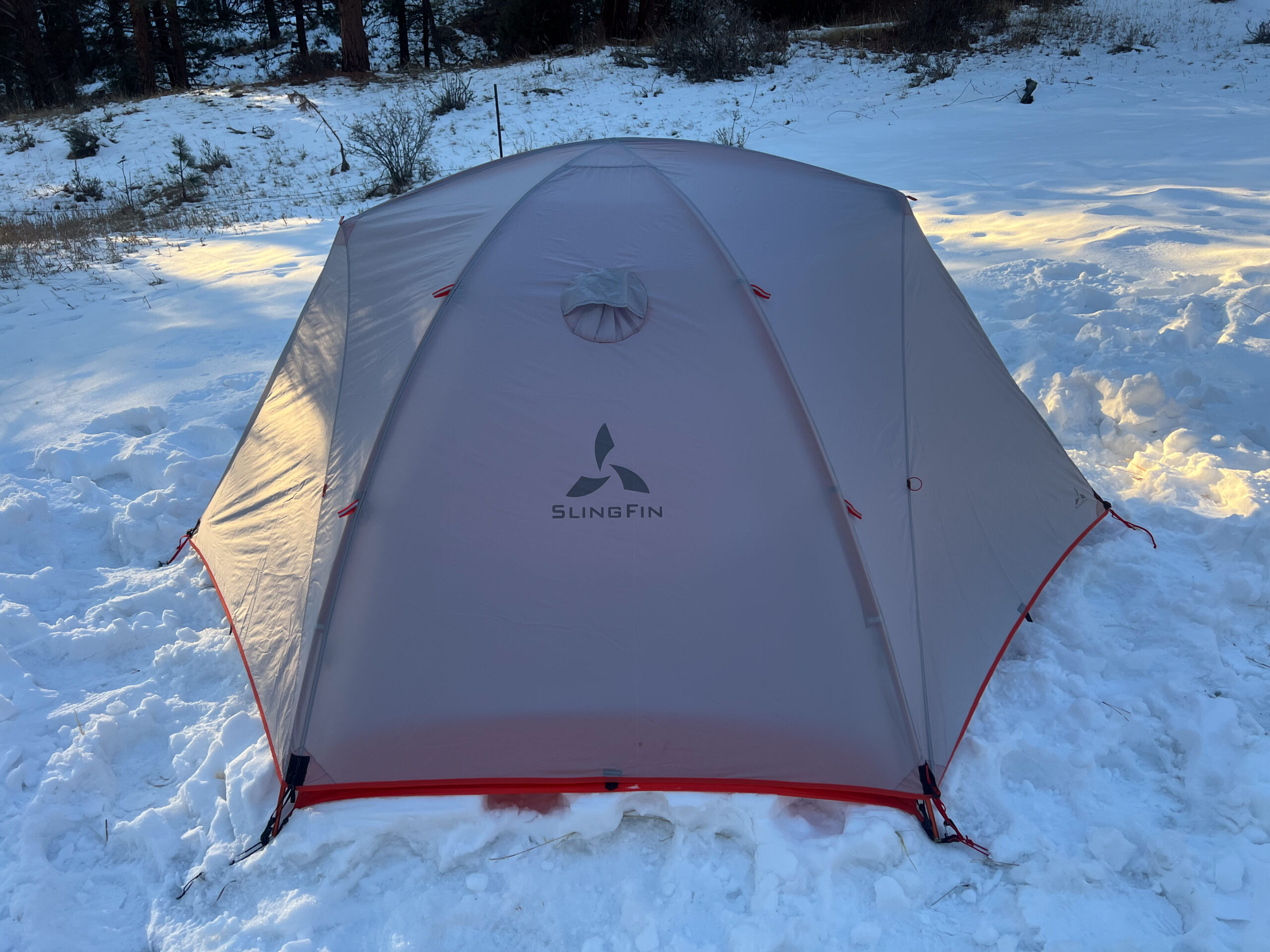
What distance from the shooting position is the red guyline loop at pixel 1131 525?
3.66 metres

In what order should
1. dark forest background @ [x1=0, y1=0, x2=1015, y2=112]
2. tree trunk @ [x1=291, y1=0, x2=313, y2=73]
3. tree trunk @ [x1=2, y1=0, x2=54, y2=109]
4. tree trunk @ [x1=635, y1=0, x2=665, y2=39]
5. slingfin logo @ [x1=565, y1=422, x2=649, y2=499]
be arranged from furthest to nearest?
tree trunk @ [x1=291, y1=0, x2=313, y2=73], tree trunk @ [x1=2, y1=0, x2=54, y2=109], tree trunk @ [x1=635, y1=0, x2=665, y2=39], dark forest background @ [x1=0, y1=0, x2=1015, y2=112], slingfin logo @ [x1=565, y1=422, x2=649, y2=499]

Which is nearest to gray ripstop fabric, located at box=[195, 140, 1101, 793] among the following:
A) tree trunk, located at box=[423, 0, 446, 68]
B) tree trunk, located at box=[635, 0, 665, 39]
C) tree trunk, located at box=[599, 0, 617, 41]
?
tree trunk, located at box=[635, 0, 665, 39]

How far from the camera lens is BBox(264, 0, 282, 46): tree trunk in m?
26.5

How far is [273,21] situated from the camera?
26812 mm

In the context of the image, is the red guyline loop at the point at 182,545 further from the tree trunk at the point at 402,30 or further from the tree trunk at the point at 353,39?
the tree trunk at the point at 402,30

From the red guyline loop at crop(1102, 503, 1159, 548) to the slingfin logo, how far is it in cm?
248

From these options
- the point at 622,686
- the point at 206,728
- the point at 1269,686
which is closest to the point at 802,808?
the point at 622,686

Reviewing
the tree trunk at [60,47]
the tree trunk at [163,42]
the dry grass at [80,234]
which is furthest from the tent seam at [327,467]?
the tree trunk at [60,47]

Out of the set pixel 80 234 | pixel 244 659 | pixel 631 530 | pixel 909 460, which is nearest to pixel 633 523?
pixel 631 530

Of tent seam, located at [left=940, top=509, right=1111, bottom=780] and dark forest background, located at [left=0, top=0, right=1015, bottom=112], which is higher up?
dark forest background, located at [left=0, top=0, right=1015, bottom=112]

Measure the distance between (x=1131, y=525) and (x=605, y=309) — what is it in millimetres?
2745

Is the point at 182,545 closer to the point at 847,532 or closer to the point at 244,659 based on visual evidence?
the point at 244,659

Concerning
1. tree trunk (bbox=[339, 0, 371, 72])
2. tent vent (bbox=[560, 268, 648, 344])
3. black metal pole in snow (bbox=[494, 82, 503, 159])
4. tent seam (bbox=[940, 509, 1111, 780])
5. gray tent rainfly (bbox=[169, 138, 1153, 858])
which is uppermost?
tree trunk (bbox=[339, 0, 371, 72])

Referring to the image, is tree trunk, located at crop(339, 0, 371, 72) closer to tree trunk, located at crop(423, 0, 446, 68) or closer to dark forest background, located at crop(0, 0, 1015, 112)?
dark forest background, located at crop(0, 0, 1015, 112)
